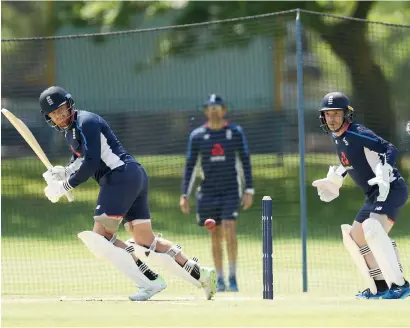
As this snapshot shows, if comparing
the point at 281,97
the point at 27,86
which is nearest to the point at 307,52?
the point at 281,97

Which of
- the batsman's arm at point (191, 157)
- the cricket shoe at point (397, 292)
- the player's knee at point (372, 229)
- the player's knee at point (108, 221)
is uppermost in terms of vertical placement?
the batsman's arm at point (191, 157)

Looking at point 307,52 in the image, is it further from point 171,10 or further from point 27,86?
point 171,10

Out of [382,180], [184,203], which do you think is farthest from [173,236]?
[382,180]

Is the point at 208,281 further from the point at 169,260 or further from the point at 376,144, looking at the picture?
the point at 376,144

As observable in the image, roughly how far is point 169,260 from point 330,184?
1784 mm

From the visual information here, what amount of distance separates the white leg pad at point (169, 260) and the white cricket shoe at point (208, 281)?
0.05 metres

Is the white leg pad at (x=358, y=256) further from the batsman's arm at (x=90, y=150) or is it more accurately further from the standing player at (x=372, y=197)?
the batsman's arm at (x=90, y=150)

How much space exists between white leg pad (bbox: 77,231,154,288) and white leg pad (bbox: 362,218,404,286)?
6.69 ft

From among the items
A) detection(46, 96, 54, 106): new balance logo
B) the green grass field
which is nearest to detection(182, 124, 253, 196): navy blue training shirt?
the green grass field

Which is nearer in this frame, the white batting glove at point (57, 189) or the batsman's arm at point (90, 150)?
the batsman's arm at point (90, 150)

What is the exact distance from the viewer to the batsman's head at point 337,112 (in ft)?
39.5

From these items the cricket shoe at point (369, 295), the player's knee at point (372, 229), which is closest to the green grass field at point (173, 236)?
the cricket shoe at point (369, 295)

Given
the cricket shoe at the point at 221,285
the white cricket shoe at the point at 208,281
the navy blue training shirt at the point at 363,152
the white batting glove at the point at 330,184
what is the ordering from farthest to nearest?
the cricket shoe at the point at 221,285
the white batting glove at the point at 330,184
the white cricket shoe at the point at 208,281
the navy blue training shirt at the point at 363,152

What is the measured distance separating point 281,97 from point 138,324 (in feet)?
21.7
